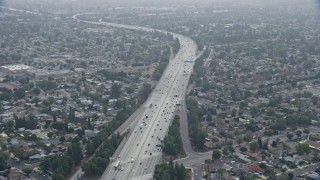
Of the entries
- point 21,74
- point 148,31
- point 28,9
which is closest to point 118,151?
point 21,74

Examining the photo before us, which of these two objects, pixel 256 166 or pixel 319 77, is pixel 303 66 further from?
pixel 256 166

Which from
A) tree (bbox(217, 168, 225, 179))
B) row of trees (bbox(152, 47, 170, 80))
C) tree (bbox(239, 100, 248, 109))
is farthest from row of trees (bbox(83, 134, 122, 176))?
row of trees (bbox(152, 47, 170, 80))

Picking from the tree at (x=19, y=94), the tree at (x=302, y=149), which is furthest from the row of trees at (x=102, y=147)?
the tree at (x=19, y=94)

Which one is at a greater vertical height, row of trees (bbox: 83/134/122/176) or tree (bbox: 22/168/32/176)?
row of trees (bbox: 83/134/122/176)

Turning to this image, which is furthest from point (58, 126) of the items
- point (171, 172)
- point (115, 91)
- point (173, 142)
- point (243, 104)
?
point (243, 104)

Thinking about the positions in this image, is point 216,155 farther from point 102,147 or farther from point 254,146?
point 102,147

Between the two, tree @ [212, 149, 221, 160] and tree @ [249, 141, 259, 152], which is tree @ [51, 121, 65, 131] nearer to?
tree @ [212, 149, 221, 160]
